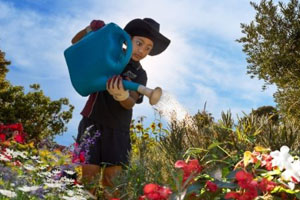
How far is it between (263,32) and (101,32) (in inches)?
304

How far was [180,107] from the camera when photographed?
4.15 m

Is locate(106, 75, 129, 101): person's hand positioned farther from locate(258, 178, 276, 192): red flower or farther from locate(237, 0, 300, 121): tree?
locate(237, 0, 300, 121): tree

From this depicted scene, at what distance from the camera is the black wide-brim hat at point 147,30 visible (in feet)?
16.4

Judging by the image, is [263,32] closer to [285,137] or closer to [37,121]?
[37,121]

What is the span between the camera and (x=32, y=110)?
14.6m

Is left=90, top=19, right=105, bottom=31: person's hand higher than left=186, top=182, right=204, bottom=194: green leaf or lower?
higher

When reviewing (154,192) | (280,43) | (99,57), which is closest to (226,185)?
(154,192)

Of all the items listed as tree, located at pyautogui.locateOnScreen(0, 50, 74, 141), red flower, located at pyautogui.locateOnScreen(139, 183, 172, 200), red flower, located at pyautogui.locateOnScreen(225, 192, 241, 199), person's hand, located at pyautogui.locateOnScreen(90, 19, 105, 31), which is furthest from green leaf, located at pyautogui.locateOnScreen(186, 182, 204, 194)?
tree, located at pyautogui.locateOnScreen(0, 50, 74, 141)

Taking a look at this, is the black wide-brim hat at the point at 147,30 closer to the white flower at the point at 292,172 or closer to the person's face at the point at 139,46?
the person's face at the point at 139,46

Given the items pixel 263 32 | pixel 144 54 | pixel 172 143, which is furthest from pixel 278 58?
pixel 172 143

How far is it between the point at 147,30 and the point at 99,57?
2.40ft

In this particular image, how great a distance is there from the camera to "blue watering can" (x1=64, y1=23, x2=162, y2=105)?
15.0 ft

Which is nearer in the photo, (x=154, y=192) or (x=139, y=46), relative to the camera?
(x=154, y=192)

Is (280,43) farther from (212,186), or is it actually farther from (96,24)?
(212,186)
